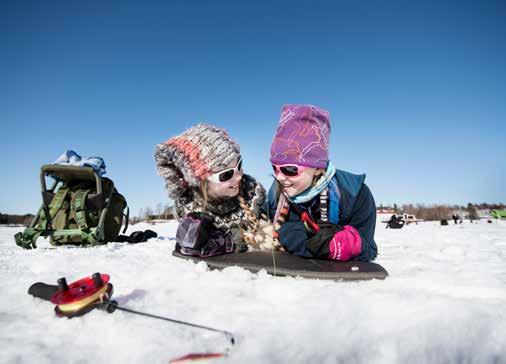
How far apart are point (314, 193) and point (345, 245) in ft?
1.25

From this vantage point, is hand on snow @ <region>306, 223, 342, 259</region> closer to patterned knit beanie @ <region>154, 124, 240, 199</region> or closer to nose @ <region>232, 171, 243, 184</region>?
nose @ <region>232, 171, 243, 184</region>

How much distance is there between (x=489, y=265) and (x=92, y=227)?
155 inches

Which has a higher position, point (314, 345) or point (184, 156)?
point (184, 156)

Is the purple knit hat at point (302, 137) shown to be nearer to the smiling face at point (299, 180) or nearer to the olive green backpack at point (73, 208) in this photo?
the smiling face at point (299, 180)

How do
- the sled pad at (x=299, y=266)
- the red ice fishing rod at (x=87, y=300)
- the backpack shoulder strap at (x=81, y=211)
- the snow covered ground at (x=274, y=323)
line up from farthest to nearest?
the backpack shoulder strap at (x=81, y=211), the sled pad at (x=299, y=266), the red ice fishing rod at (x=87, y=300), the snow covered ground at (x=274, y=323)

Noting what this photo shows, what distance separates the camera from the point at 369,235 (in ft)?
6.45

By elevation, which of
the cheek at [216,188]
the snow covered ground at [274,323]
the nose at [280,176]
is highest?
the nose at [280,176]

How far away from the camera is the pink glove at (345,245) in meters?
1.75

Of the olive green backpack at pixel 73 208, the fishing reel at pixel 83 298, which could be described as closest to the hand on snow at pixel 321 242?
the fishing reel at pixel 83 298

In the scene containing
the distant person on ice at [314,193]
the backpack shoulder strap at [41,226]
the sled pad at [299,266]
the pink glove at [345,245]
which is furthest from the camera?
the backpack shoulder strap at [41,226]

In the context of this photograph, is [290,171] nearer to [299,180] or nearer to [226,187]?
[299,180]

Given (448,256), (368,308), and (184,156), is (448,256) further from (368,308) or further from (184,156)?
(184,156)

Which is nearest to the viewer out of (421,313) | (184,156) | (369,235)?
(421,313)

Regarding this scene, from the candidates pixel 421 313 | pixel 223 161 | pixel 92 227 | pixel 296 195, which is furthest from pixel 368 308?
pixel 92 227
